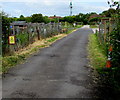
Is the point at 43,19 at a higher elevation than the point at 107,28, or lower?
higher

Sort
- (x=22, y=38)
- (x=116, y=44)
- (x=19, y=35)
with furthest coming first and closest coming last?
(x=22, y=38) → (x=19, y=35) → (x=116, y=44)

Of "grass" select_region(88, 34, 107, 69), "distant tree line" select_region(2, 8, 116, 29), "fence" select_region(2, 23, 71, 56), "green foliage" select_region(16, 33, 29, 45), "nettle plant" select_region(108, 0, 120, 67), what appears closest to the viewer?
"nettle plant" select_region(108, 0, 120, 67)

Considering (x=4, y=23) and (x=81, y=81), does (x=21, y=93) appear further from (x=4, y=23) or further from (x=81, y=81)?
(x=4, y=23)

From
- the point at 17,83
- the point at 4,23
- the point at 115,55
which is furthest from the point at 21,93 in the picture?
the point at 4,23

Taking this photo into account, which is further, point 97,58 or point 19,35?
point 19,35

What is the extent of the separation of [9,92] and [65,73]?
2.77 meters

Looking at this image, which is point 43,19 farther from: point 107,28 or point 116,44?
point 116,44

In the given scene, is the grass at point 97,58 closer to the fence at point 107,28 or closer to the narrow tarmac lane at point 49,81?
the narrow tarmac lane at point 49,81

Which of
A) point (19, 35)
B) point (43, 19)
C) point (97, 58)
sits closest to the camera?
point (97, 58)

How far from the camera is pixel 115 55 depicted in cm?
544

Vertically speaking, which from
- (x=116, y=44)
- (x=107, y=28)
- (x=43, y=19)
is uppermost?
(x=43, y=19)

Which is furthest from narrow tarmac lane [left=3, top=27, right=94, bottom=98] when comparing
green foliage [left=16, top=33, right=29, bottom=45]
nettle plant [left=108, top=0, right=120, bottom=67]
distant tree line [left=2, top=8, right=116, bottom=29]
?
green foliage [left=16, top=33, right=29, bottom=45]

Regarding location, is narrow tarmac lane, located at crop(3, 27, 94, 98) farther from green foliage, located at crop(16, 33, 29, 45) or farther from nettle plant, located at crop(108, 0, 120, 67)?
green foliage, located at crop(16, 33, 29, 45)

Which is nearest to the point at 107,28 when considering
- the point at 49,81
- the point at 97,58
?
the point at 97,58
